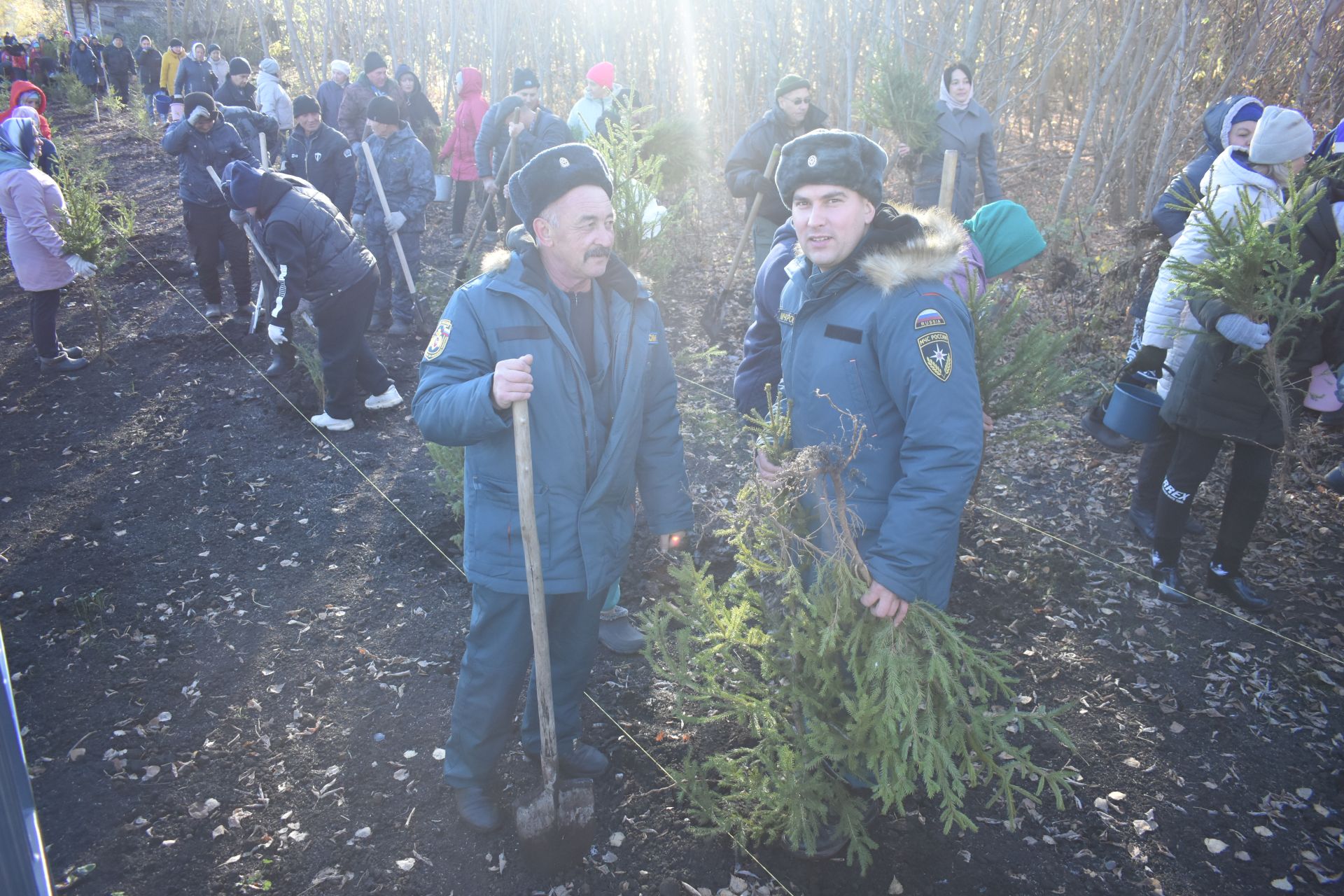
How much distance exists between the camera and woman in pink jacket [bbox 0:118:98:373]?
19.9ft

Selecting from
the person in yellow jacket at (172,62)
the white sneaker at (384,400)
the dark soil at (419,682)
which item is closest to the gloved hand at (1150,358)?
the dark soil at (419,682)

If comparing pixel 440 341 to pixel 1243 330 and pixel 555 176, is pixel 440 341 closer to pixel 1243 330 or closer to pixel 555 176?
pixel 555 176

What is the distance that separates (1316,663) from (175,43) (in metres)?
18.3

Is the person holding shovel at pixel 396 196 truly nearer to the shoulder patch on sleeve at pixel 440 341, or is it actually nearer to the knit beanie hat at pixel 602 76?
the knit beanie hat at pixel 602 76

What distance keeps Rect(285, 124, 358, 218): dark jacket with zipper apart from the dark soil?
2.58 m

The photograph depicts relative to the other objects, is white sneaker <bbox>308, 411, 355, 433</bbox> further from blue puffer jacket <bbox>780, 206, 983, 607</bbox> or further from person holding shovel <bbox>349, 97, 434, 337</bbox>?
blue puffer jacket <bbox>780, 206, 983, 607</bbox>

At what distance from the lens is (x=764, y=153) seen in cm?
659

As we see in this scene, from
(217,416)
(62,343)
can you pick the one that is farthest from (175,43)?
(217,416)

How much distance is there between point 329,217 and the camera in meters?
5.49

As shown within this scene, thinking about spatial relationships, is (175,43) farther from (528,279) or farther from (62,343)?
(528,279)

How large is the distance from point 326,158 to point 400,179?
2.52ft

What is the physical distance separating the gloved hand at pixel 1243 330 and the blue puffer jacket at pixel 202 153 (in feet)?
23.4

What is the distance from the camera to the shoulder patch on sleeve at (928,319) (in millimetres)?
2102

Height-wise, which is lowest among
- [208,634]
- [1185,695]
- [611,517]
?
[208,634]
